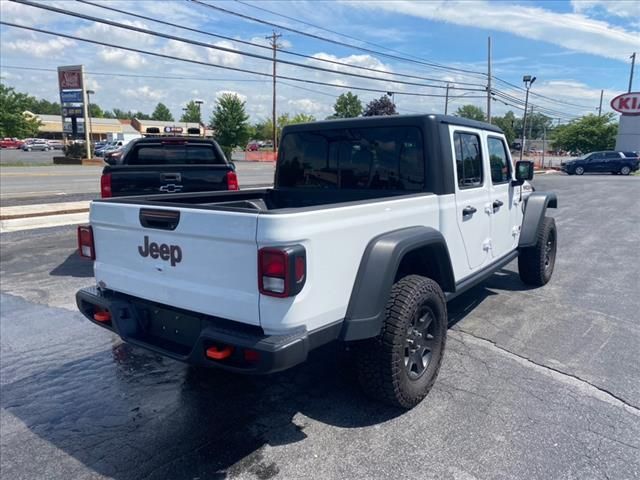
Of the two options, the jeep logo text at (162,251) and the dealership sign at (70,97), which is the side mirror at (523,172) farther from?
the dealership sign at (70,97)

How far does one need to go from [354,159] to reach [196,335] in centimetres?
212

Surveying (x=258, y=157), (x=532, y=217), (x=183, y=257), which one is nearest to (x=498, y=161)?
(x=532, y=217)

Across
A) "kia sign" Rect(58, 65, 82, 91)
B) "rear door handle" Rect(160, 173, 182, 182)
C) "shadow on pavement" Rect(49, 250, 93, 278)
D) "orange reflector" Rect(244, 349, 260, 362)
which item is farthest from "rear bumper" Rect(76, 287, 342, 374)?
"kia sign" Rect(58, 65, 82, 91)

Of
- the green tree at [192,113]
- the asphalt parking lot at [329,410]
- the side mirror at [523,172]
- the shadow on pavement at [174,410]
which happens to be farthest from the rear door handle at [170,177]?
the green tree at [192,113]

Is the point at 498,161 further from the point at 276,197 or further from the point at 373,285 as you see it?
the point at 373,285

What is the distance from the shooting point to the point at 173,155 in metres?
7.86

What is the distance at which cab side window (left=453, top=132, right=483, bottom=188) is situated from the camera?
406 cm

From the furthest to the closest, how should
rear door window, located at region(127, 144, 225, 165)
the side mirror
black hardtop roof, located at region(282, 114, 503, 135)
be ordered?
rear door window, located at region(127, 144, 225, 165) < the side mirror < black hardtop roof, located at region(282, 114, 503, 135)

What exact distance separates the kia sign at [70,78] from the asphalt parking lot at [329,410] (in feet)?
131

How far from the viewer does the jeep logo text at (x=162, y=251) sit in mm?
2854

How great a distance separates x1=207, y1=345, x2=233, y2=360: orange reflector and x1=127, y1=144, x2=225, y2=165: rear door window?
5.74 m

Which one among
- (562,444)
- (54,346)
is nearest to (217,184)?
(54,346)

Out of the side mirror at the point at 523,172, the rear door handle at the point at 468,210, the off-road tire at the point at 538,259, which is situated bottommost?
the off-road tire at the point at 538,259

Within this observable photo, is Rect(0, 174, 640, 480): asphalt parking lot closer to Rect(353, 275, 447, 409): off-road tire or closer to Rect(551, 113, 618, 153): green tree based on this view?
Rect(353, 275, 447, 409): off-road tire
